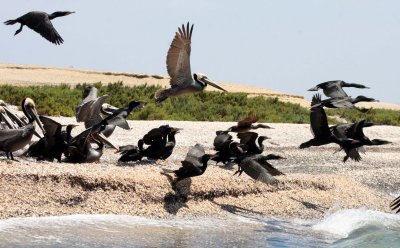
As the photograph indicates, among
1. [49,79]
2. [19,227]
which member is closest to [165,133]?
[19,227]

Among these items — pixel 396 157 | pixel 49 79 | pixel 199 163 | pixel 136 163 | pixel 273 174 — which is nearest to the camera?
pixel 199 163

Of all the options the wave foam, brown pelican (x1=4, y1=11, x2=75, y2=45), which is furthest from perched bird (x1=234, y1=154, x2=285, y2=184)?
brown pelican (x1=4, y1=11, x2=75, y2=45)

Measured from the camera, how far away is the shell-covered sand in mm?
8883

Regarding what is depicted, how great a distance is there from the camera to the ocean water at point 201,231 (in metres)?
7.99

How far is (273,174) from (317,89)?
78.0 inches

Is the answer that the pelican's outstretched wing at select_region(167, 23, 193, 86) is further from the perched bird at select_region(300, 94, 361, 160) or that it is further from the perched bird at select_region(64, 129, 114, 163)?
the perched bird at select_region(300, 94, 361, 160)

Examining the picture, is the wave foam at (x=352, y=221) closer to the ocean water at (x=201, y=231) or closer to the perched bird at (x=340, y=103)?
the ocean water at (x=201, y=231)

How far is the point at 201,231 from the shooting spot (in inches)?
353

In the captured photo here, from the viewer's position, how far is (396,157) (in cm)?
1725

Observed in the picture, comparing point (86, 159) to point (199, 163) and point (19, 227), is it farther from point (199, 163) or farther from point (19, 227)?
point (19, 227)

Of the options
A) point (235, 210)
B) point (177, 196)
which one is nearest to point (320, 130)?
point (235, 210)

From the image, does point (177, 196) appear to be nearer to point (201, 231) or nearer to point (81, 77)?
point (201, 231)

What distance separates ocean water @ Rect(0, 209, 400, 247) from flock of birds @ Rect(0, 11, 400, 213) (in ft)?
2.29

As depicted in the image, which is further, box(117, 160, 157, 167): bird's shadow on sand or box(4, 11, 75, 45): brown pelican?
box(4, 11, 75, 45): brown pelican
